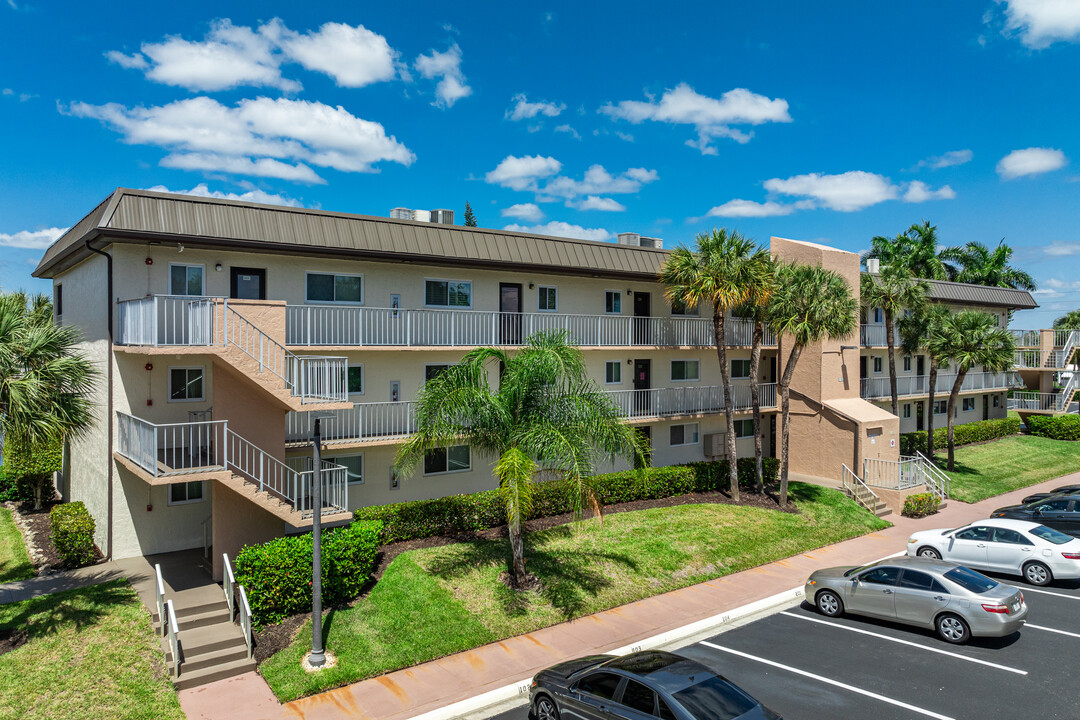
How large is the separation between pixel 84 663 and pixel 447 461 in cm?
1056

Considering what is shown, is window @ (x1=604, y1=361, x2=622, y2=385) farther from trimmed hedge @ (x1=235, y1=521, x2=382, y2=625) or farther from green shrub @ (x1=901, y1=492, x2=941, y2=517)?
trimmed hedge @ (x1=235, y1=521, x2=382, y2=625)

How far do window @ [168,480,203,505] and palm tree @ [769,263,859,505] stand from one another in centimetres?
1796

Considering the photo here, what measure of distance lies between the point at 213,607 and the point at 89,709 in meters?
2.97

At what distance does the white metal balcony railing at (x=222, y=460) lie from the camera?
45.4ft

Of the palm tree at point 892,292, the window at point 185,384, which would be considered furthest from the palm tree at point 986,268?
the window at point 185,384

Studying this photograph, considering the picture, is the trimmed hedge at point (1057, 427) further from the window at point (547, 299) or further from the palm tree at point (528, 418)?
the palm tree at point (528, 418)

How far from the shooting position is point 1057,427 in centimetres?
3916

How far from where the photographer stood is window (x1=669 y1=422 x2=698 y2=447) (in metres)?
26.1

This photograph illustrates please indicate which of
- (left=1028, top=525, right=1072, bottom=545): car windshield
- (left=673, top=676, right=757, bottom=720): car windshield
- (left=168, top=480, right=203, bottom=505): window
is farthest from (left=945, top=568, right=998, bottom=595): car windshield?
(left=168, top=480, right=203, bottom=505): window

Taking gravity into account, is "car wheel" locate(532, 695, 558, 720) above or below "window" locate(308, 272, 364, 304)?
below

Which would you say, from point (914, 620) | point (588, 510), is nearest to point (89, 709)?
point (588, 510)

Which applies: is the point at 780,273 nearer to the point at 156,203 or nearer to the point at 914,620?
the point at 914,620

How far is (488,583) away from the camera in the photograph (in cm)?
1496

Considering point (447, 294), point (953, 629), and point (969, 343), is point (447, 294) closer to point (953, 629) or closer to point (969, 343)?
point (953, 629)
